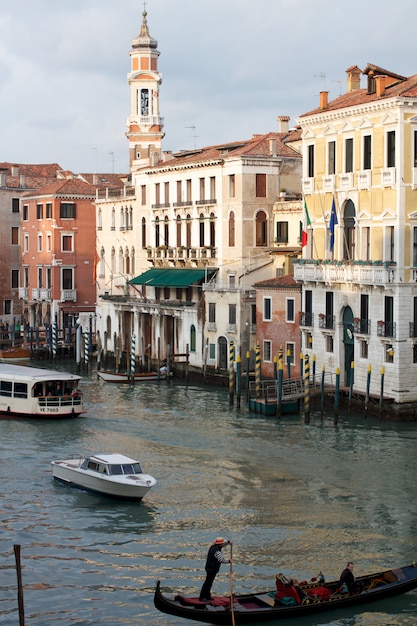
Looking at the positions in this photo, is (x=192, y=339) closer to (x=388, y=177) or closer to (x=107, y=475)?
(x=388, y=177)

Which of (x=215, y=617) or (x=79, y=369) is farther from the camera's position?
(x=79, y=369)

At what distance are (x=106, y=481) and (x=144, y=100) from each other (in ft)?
140

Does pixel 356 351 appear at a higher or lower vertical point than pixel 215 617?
higher

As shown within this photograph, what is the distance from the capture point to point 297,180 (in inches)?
1945

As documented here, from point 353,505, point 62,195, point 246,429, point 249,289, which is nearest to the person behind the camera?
point 353,505

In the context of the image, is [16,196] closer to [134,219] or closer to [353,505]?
[134,219]

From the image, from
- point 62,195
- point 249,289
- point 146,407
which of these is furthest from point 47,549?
point 62,195

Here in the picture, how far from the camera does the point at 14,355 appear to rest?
57.9m

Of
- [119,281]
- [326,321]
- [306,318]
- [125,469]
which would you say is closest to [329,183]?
[326,321]

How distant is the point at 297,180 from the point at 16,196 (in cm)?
2758

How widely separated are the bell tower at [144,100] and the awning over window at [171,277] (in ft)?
43.4

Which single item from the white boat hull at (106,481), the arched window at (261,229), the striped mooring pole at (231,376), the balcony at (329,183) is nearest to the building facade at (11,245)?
the arched window at (261,229)

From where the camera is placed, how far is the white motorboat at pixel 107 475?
26328 millimetres

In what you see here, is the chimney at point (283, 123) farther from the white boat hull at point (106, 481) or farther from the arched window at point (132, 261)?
the white boat hull at point (106, 481)
